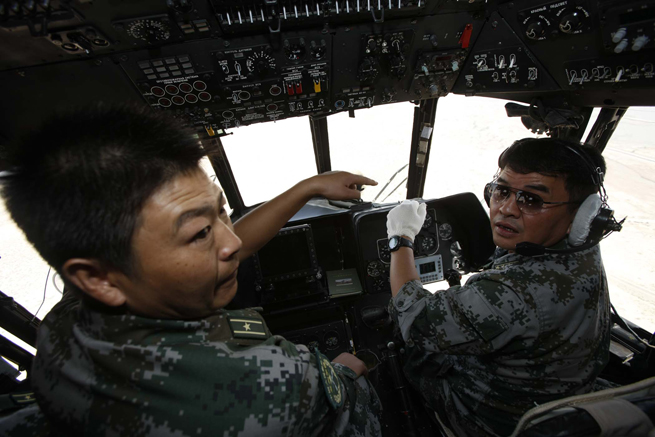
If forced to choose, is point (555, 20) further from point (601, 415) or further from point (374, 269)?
point (374, 269)

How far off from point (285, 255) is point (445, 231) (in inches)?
55.9

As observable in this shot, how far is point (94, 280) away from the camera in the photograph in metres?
0.73

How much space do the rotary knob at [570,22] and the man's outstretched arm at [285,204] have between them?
1.33 m

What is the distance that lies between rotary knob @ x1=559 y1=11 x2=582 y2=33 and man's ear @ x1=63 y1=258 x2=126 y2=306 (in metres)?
2.22

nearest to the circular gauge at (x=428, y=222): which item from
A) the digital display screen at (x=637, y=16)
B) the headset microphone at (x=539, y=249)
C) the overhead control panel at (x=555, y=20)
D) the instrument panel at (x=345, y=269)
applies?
the instrument panel at (x=345, y=269)

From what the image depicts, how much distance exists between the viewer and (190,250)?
78 centimetres

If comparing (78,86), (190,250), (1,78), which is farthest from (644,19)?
(1,78)

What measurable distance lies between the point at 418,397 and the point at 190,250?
2056 millimetres

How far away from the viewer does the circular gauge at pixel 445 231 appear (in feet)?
8.67

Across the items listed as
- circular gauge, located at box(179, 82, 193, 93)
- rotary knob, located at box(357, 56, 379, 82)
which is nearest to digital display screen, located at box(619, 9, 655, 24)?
rotary knob, located at box(357, 56, 379, 82)

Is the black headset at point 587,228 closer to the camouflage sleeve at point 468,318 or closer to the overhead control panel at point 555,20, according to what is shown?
the camouflage sleeve at point 468,318

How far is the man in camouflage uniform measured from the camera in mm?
675

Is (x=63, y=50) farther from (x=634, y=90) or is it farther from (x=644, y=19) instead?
(x=634, y=90)

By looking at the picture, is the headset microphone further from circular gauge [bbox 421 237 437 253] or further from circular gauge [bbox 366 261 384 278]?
circular gauge [bbox 366 261 384 278]
